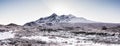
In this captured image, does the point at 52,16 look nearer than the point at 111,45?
No

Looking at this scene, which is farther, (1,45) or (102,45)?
(102,45)

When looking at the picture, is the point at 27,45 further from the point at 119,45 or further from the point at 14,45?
the point at 119,45

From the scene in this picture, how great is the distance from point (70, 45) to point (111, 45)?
202 inches

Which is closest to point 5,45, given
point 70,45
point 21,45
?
point 21,45

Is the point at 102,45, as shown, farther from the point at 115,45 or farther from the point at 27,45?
the point at 27,45

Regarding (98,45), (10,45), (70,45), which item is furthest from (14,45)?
(98,45)

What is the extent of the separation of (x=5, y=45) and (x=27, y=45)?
2.44 m

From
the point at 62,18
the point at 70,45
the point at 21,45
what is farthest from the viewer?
the point at 62,18

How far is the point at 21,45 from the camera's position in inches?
731

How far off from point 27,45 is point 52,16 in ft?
508

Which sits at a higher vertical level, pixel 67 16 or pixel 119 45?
pixel 67 16

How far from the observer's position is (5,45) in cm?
1912

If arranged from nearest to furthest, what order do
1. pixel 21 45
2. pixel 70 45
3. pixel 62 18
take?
pixel 21 45, pixel 70 45, pixel 62 18

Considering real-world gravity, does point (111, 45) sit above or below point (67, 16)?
below
